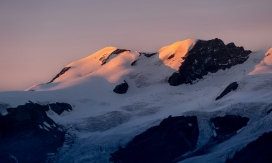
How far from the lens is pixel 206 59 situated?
11781 centimetres

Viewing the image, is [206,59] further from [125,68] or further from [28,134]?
[28,134]

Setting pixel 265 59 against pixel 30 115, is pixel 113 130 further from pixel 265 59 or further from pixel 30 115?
pixel 265 59

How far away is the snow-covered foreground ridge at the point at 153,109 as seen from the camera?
86312mm

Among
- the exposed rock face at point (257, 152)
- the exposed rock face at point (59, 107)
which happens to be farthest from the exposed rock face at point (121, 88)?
the exposed rock face at point (257, 152)

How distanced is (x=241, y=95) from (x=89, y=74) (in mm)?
38840

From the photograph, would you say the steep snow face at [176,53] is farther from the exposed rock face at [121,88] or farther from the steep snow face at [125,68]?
the exposed rock face at [121,88]

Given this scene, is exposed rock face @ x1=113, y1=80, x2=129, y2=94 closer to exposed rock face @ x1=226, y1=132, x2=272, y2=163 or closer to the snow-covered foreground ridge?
the snow-covered foreground ridge

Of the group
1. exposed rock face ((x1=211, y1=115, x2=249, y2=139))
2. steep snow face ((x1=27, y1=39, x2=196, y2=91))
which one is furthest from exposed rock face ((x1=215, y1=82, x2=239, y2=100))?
steep snow face ((x1=27, y1=39, x2=196, y2=91))

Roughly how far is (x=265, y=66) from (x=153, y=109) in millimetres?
22066

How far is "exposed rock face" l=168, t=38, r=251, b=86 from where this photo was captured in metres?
114

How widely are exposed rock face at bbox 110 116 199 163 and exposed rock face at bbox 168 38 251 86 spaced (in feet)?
70.6

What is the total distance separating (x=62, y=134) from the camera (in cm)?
9338

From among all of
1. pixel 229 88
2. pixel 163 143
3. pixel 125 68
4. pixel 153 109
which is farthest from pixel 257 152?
pixel 125 68

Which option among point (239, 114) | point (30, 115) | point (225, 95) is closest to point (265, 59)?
point (225, 95)
